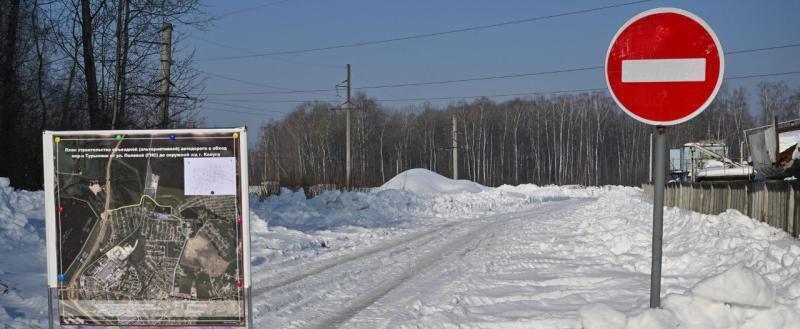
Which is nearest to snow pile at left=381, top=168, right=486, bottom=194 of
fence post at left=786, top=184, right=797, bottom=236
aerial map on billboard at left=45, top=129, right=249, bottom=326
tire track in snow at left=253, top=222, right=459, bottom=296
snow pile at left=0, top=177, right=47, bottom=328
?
tire track in snow at left=253, top=222, right=459, bottom=296

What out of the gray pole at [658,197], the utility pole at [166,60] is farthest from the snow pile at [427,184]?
the gray pole at [658,197]

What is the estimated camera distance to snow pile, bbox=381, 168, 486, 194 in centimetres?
4718

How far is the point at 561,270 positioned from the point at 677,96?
254 inches

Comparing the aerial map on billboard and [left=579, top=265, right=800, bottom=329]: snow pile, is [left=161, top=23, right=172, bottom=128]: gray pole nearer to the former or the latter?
the aerial map on billboard

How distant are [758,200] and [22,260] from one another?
1404 cm

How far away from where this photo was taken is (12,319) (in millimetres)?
6812

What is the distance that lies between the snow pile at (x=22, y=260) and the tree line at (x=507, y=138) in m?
65.5

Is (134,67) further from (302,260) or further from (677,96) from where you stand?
(677,96)

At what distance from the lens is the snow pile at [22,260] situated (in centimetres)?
724

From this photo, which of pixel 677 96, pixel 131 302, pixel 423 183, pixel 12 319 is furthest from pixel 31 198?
pixel 423 183

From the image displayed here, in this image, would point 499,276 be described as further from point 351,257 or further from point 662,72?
point 662,72

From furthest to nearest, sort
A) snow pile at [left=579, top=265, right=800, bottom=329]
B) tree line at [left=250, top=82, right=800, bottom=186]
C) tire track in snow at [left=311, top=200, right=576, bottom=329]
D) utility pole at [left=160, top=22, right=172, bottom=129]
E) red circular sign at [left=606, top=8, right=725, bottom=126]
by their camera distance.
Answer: tree line at [left=250, top=82, right=800, bottom=186] < utility pole at [left=160, top=22, right=172, bottom=129] < tire track in snow at [left=311, top=200, right=576, bottom=329] < snow pile at [left=579, top=265, right=800, bottom=329] < red circular sign at [left=606, top=8, right=725, bottom=126]

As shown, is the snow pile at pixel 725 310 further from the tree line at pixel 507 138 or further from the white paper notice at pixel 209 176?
the tree line at pixel 507 138

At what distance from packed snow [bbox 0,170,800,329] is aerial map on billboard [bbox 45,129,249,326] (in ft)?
7.19
